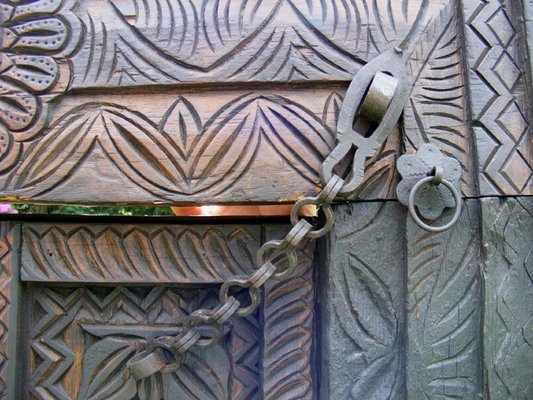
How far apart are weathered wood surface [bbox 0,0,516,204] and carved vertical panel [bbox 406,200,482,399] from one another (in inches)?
3.7

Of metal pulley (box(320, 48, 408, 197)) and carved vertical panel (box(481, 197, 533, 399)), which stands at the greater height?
metal pulley (box(320, 48, 408, 197))

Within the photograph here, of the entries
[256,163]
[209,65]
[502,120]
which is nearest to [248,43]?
[209,65]

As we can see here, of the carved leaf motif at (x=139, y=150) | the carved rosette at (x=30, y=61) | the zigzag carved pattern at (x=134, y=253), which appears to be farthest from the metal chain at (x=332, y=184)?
the carved rosette at (x=30, y=61)

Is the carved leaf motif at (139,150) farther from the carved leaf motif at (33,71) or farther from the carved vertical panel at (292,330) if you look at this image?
the carved vertical panel at (292,330)

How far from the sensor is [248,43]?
2.53ft

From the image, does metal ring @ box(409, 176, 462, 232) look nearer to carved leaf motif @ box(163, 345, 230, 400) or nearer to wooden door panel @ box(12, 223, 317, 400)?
wooden door panel @ box(12, 223, 317, 400)

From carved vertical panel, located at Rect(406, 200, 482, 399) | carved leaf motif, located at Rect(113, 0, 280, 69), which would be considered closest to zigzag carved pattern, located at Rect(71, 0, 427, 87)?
carved leaf motif, located at Rect(113, 0, 280, 69)

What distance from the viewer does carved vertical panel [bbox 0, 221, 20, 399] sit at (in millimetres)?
838

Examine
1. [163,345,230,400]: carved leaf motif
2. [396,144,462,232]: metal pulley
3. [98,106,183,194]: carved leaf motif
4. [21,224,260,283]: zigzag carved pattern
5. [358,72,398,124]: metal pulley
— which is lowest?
[163,345,230,400]: carved leaf motif

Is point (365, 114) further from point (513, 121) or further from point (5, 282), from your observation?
point (5, 282)

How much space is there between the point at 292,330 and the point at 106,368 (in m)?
0.39

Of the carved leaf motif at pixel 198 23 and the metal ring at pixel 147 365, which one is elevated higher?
the carved leaf motif at pixel 198 23

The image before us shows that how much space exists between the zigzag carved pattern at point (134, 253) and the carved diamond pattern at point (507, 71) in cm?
53

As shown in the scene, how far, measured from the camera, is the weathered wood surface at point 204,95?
2.50 feet
